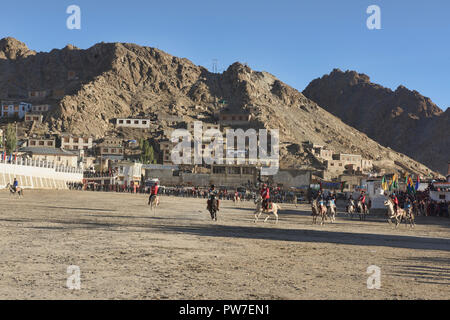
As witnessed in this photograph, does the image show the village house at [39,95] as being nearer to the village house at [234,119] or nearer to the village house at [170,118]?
the village house at [170,118]

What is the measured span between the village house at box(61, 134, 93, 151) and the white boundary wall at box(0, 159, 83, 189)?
162 feet

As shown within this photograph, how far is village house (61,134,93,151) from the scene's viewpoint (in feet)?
416

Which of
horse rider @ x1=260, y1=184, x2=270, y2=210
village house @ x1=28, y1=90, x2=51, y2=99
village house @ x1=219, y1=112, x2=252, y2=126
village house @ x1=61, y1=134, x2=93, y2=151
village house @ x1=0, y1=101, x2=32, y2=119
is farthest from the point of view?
village house @ x1=28, y1=90, x2=51, y2=99

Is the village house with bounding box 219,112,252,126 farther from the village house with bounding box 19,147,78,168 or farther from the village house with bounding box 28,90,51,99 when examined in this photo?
the village house with bounding box 28,90,51,99

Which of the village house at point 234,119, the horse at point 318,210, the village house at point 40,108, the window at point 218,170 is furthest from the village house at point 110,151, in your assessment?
the horse at point 318,210

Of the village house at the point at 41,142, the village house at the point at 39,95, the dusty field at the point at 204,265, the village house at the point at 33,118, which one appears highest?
the village house at the point at 39,95

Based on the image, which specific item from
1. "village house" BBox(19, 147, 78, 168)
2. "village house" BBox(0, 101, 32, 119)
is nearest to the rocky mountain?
"village house" BBox(0, 101, 32, 119)

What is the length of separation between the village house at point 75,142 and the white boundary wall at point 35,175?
49529mm

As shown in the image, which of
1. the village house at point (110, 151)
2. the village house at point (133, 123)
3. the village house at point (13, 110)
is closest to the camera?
the village house at point (110, 151)

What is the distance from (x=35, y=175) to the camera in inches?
2571

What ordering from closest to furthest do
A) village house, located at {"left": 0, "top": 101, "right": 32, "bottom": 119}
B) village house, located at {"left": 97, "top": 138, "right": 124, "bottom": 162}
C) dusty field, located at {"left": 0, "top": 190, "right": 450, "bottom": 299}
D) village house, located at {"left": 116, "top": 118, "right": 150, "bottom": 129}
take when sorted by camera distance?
dusty field, located at {"left": 0, "top": 190, "right": 450, "bottom": 299}, village house, located at {"left": 97, "top": 138, "right": 124, "bottom": 162}, village house, located at {"left": 0, "top": 101, "right": 32, "bottom": 119}, village house, located at {"left": 116, "top": 118, "right": 150, "bottom": 129}

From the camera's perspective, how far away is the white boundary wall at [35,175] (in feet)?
189

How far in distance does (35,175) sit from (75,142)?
65656 mm
